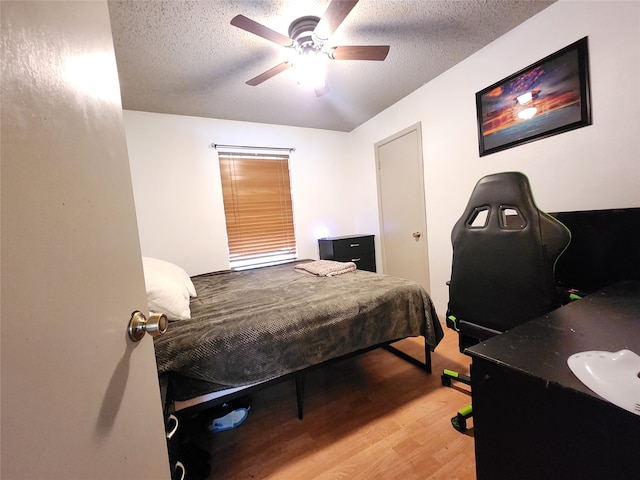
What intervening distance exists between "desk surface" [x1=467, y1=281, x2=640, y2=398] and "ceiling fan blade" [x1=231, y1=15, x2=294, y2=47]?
1815mm

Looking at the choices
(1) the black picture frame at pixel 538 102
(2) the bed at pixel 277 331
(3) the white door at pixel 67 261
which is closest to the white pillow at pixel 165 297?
(2) the bed at pixel 277 331

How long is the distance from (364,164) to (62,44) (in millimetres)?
3505

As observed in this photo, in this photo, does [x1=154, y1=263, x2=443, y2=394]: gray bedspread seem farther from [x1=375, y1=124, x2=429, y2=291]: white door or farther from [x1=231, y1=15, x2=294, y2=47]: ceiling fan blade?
[x1=231, y1=15, x2=294, y2=47]: ceiling fan blade

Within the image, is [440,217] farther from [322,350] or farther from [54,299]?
[54,299]

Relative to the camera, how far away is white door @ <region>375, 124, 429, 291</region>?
291 centimetres

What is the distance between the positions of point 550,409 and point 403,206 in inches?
108

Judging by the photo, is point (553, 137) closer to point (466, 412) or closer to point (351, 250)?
point (466, 412)

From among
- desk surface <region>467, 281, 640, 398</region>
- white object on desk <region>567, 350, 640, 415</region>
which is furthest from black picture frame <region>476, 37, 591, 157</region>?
white object on desk <region>567, 350, 640, 415</region>

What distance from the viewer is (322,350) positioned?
1.41 meters

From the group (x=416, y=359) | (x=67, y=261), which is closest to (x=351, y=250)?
(x=416, y=359)

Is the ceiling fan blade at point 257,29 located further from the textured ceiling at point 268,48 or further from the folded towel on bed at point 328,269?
the folded towel on bed at point 328,269

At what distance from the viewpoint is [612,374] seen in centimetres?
54

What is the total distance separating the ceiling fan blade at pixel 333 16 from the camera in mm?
1258

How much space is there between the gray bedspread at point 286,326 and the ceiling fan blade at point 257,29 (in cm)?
158
